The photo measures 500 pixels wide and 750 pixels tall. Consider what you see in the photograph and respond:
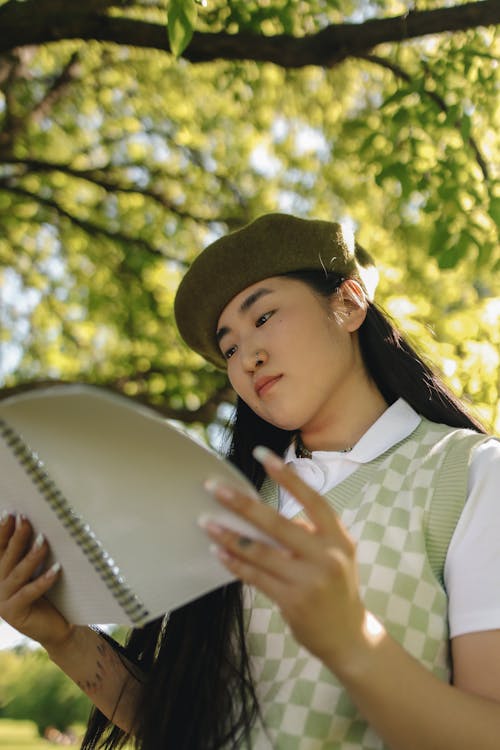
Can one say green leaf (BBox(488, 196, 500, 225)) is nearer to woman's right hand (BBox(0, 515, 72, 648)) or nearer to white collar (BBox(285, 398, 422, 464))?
white collar (BBox(285, 398, 422, 464))

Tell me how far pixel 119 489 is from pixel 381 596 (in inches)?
18.0

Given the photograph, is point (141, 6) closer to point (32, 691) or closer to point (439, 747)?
point (439, 747)

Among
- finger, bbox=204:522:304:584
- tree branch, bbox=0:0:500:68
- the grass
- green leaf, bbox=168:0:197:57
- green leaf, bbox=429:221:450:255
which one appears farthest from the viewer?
the grass

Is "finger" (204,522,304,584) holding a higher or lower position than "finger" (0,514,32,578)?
lower

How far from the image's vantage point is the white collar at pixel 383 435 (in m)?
1.48

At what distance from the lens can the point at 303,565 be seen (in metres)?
0.88

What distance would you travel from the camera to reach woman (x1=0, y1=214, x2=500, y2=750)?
0.91m

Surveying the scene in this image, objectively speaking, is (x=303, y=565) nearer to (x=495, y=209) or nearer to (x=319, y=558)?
(x=319, y=558)

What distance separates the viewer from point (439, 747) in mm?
973

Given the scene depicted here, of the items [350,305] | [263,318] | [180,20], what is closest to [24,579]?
[263,318]

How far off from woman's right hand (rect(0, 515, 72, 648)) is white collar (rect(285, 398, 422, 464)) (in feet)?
1.75

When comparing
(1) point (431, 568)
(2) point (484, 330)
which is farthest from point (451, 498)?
(2) point (484, 330)

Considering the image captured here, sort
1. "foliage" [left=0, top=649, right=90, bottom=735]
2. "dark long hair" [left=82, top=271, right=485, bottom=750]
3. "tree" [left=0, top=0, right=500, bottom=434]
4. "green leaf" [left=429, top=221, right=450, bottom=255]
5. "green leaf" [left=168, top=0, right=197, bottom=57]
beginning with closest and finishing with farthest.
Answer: "dark long hair" [left=82, top=271, right=485, bottom=750]
"green leaf" [left=168, top=0, right=197, bottom=57]
"green leaf" [left=429, top=221, right=450, bottom=255]
"tree" [left=0, top=0, right=500, bottom=434]
"foliage" [left=0, top=649, right=90, bottom=735]

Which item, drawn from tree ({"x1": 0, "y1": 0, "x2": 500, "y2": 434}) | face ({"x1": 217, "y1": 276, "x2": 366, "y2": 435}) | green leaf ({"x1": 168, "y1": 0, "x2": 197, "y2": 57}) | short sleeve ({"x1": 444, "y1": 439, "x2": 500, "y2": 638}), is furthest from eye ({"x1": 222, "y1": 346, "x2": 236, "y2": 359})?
tree ({"x1": 0, "y1": 0, "x2": 500, "y2": 434})
